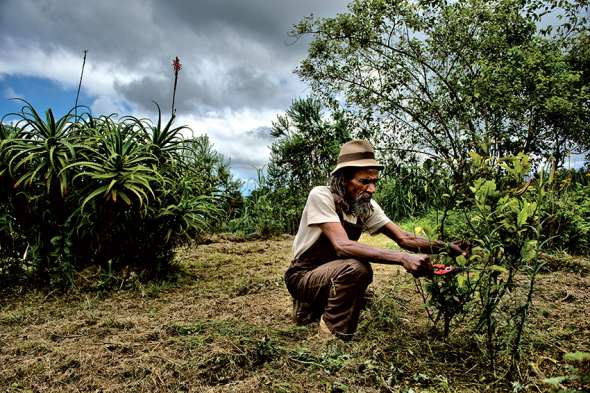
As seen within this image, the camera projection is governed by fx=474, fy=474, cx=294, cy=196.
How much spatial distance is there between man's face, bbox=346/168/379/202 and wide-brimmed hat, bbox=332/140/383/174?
0.14 feet

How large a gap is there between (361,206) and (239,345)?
104 cm

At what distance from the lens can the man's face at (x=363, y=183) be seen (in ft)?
→ 8.99

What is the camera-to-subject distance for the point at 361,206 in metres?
2.77

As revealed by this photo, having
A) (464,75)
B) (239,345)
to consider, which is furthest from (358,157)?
(464,75)

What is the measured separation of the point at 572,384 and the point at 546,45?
Result: 6.86 m

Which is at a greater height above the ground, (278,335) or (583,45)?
(583,45)

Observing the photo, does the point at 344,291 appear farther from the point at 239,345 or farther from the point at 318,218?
the point at 239,345

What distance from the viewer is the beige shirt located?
2.64 m

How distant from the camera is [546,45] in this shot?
7.38 meters

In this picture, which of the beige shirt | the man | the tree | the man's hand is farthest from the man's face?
the tree

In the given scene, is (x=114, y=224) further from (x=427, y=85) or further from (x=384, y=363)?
(x=427, y=85)

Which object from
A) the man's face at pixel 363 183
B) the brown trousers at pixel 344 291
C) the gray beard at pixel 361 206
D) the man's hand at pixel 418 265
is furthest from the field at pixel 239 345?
the man's face at pixel 363 183

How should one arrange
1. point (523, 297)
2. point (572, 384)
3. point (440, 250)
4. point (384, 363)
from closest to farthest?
point (572, 384), point (384, 363), point (440, 250), point (523, 297)

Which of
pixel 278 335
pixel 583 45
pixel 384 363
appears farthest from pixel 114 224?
pixel 583 45
